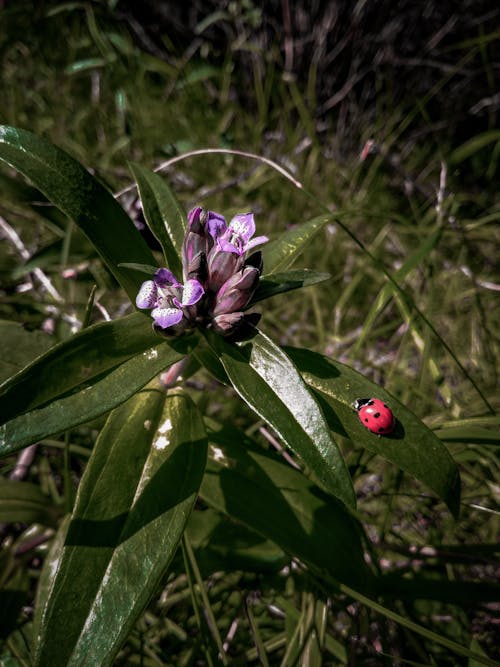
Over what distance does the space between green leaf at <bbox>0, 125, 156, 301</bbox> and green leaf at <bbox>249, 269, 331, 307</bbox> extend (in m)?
0.37

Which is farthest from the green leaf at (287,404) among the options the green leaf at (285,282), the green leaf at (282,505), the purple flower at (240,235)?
the green leaf at (282,505)

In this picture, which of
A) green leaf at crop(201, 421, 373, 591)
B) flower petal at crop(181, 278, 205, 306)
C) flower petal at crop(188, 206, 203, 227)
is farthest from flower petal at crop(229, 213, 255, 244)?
green leaf at crop(201, 421, 373, 591)

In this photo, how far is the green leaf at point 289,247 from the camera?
173 centimetres

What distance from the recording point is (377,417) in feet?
4.38

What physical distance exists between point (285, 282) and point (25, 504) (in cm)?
120

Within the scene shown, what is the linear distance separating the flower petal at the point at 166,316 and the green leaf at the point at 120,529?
371mm

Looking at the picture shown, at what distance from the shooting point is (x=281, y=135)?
12.3 ft

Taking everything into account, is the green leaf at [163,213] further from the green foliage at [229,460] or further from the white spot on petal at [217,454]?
the white spot on petal at [217,454]

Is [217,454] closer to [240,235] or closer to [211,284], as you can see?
[211,284]

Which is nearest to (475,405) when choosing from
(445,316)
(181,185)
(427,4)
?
(445,316)

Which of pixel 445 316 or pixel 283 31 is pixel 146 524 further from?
pixel 283 31

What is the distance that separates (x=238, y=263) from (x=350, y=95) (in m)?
3.40

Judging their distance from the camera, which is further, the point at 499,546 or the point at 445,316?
the point at 445,316

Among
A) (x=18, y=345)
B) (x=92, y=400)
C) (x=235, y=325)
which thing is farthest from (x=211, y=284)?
(x=18, y=345)
